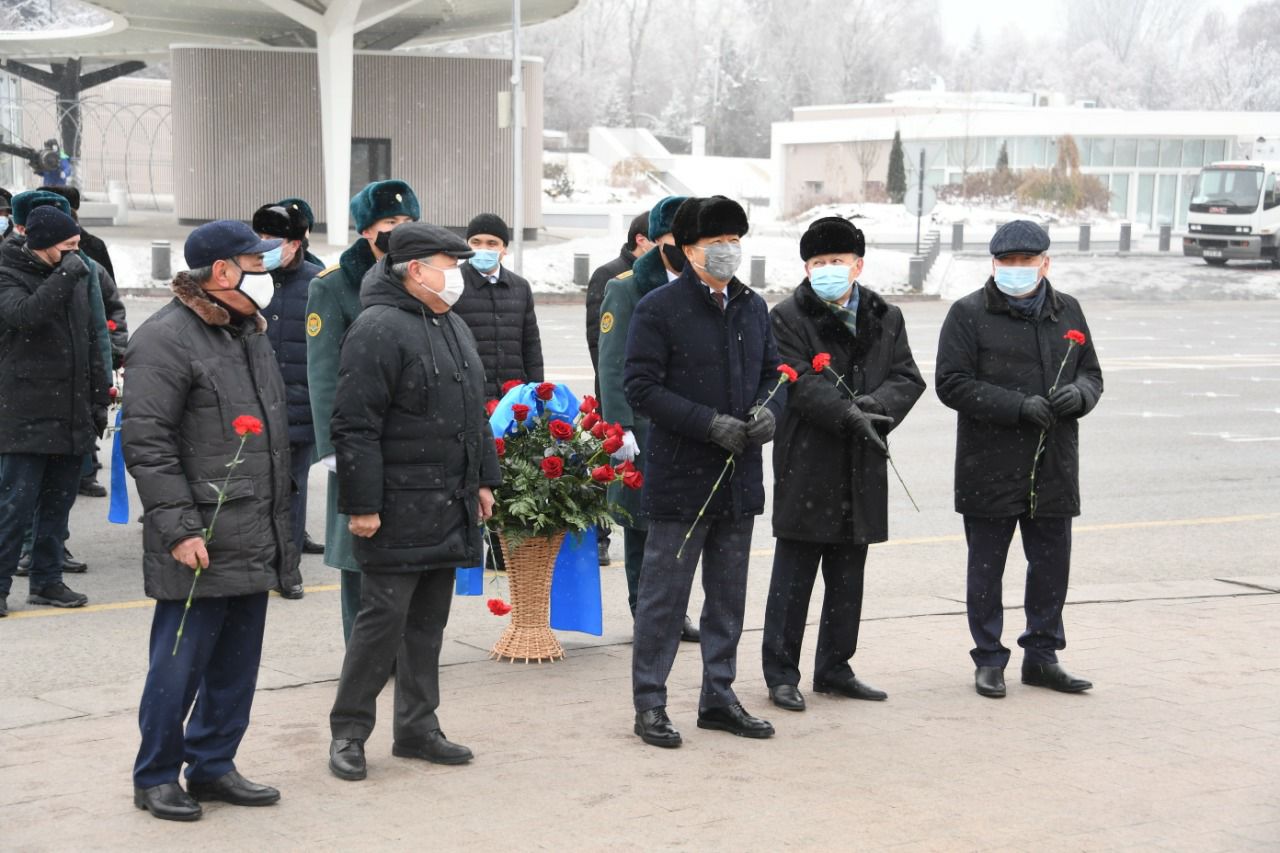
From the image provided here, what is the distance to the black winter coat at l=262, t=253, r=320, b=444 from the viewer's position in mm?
8812

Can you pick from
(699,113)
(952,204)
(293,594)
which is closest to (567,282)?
(293,594)

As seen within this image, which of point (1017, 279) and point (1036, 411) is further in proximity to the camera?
point (1017, 279)

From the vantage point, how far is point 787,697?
661 centimetres

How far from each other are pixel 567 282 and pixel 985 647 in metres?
29.0

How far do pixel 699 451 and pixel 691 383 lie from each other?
26 centimetres

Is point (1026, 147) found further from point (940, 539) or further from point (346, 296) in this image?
point (346, 296)

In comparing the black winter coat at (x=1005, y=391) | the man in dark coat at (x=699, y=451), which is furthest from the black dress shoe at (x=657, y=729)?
the black winter coat at (x=1005, y=391)

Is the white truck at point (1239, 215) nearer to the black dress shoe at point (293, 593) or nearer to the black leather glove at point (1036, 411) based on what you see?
the black dress shoe at point (293, 593)

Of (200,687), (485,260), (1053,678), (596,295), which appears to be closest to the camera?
(200,687)

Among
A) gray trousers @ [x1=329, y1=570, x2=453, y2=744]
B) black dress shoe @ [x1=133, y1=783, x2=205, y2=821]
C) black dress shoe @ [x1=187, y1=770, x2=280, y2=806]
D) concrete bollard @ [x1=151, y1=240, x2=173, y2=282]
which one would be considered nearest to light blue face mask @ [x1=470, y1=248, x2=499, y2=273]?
gray trousers @ [x1=329, y1=570, x2=453, y2=744]

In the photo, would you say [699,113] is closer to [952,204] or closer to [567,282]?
[952,204]

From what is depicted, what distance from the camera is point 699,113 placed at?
4985 inches

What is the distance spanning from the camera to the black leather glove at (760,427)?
5.96m

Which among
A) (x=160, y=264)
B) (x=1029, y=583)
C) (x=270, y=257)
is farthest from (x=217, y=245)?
(x=160, y=264)
